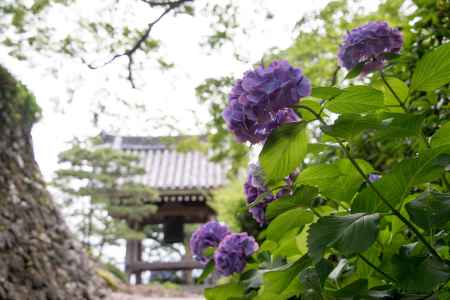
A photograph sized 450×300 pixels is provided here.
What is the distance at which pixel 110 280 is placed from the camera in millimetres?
6559

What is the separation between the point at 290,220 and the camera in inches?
27.4

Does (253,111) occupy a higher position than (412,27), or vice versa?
(412,27)

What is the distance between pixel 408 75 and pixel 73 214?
795cm

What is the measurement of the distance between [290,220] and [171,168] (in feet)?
36.1

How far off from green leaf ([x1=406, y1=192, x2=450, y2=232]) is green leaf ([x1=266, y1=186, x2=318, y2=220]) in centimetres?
15

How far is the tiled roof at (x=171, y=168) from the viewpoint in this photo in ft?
33.4

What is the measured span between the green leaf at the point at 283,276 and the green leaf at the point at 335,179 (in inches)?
4.6

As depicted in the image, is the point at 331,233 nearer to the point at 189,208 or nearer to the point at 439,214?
the point at 439,214

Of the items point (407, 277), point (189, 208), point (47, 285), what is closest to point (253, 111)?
point (407, 277)

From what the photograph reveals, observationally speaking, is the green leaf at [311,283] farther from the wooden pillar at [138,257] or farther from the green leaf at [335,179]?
the wooden pillar at [138,257]

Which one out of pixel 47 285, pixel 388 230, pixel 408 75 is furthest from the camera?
pixel 47 285

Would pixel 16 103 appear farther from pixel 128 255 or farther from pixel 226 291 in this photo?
pixel 128 255

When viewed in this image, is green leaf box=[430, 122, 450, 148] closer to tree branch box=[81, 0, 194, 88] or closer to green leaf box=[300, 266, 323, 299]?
green leaf box=[300, 266, 323, 299]

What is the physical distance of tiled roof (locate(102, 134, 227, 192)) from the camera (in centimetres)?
1018
